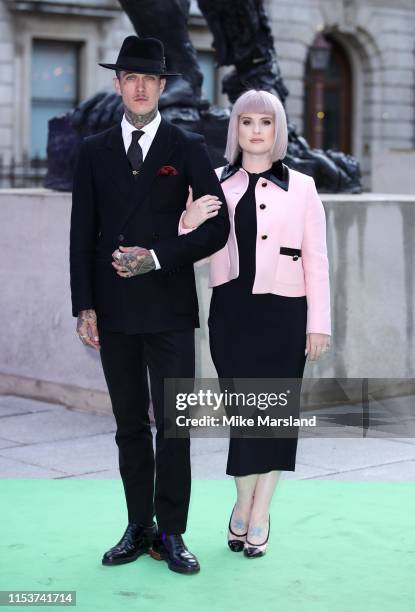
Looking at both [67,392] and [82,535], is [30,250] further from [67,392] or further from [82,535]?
[82,535]

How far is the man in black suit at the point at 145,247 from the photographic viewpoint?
4984 millimetres

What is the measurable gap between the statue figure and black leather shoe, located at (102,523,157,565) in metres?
3.98

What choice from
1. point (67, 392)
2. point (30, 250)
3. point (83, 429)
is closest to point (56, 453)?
point (83, 429)

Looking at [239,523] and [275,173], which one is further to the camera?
[239,523]

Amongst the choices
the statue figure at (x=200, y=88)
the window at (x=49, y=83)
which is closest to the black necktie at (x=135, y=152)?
the statue figure at (x=200, y=88)

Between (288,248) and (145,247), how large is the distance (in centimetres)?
56

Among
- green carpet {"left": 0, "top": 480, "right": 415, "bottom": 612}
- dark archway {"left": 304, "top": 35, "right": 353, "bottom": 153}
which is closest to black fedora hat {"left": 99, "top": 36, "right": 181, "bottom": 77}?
green carpet {"left": 0, "top": 480, "right": 415, "bottom": 612}

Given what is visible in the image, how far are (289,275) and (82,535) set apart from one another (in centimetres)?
139

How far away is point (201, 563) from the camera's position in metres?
5.21

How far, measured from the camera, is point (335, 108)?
3378cm

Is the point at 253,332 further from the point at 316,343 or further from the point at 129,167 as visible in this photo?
the point at 129,167

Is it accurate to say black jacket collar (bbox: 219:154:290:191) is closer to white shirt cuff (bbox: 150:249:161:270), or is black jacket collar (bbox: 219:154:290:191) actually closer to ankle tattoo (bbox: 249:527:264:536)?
white shirt cuff (bbox: 150:249:161:270)

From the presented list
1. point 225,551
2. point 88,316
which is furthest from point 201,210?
point 225,551

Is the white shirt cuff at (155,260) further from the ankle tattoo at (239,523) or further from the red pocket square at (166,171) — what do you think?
the ankle tattoo at (239,523)
